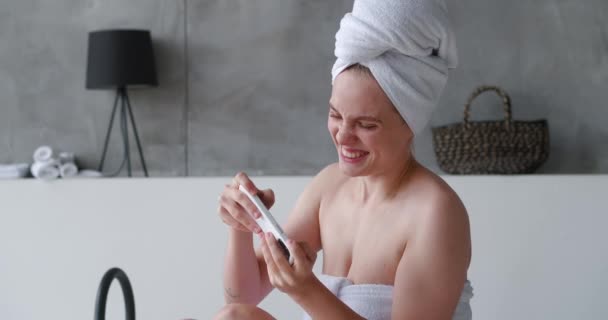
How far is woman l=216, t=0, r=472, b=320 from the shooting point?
141 cm

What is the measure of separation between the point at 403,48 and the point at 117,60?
221cm

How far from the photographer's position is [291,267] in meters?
1.29

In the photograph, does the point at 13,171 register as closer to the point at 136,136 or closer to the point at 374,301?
the point at 136,136

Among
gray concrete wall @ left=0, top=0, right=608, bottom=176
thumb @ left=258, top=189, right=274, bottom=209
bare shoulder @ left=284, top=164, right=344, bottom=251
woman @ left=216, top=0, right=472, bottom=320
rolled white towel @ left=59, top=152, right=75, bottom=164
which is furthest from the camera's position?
rolled white towel @ left=59, top=152, right=75, bottom=164

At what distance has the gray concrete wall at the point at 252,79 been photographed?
3568 millimetres

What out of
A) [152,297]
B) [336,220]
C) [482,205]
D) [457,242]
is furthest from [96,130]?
[457,242]

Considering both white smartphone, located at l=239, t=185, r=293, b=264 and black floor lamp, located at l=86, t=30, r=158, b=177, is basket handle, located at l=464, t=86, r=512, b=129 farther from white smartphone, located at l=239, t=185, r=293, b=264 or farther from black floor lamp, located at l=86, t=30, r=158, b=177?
white smartphone, located at l=239, t=185, r=293, b=264

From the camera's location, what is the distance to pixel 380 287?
59.8 inches

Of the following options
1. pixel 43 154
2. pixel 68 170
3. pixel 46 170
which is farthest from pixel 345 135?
pixel 43 154

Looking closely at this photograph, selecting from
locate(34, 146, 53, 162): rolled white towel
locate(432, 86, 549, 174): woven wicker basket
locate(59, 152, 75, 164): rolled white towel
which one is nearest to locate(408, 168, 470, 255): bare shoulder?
locate(432, 86, 549, 174): woven wicker basket

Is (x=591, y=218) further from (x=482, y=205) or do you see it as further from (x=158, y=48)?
(x=158, y=48)

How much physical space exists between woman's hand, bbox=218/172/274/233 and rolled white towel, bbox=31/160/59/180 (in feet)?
6.10

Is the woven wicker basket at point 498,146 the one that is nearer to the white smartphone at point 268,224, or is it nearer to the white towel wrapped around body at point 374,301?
the white towel wrapped around body at point 374,301

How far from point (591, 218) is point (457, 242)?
63.4 inches
